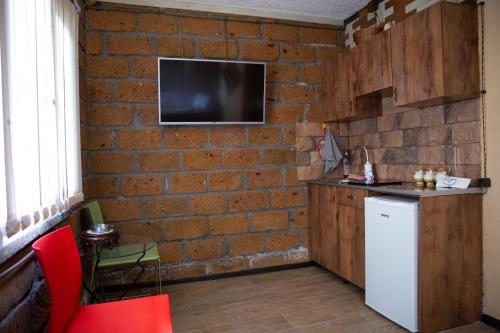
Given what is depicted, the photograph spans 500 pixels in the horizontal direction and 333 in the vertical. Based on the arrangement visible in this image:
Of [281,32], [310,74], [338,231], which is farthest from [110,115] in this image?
[338,231]

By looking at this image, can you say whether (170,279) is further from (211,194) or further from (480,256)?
(480,256)

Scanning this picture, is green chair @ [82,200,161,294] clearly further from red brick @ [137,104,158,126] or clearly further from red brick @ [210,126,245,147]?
red brick @ [210,126,245,147]

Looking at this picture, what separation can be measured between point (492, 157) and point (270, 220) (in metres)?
2.01

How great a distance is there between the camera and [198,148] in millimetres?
3283

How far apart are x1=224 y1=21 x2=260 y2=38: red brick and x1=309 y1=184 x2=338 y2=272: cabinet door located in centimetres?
170

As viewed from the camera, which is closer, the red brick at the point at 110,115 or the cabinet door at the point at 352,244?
the cabinet door at the point at 352,244

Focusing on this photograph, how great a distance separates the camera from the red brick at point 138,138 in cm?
310

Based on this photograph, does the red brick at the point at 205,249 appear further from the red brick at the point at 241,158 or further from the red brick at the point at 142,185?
the red brick at the point at 241,158

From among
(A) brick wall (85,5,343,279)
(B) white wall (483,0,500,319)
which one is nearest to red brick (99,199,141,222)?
(A) brick wall (85,5,343,279)

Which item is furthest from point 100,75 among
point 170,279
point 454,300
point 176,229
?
point 454,300

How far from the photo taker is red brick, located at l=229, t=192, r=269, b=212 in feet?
11.2

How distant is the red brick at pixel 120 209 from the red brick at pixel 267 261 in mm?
1266

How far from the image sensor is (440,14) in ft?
7.31

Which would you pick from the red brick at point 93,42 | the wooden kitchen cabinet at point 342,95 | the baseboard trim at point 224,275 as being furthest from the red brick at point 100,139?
the wooden kitchen cabinet at point 342,95
